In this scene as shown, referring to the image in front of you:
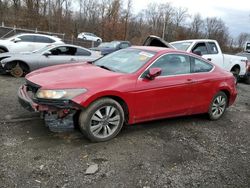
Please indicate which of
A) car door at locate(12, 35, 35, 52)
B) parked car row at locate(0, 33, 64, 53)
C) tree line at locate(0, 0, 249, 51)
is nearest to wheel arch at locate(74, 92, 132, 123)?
parked car row at locate(0, 33, 64, 53)

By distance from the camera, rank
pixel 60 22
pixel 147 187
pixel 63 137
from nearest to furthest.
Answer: pixel 147 187 → pixel 63 137 → pixel 60 22

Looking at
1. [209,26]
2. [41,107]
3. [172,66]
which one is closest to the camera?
[41,107]

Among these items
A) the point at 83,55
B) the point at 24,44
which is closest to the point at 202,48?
the point at 83,55

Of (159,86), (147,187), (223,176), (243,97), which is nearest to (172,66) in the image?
(159,86)

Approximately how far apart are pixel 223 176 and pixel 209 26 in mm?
81358

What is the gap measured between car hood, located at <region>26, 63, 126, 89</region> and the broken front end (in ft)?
0.34

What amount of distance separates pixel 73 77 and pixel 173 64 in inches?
77.9

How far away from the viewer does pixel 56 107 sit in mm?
4172

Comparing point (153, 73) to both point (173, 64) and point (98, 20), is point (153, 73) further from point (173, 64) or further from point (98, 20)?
point (98, 20)

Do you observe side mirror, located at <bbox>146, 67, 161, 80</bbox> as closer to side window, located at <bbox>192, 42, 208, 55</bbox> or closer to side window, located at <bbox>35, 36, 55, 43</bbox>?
side window, located at <bbox>192, 42, 208, 55</bbox>

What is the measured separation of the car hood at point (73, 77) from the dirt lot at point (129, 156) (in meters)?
0.88

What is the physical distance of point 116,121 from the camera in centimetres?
463

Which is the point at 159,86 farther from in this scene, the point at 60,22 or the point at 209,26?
the point at 209,26

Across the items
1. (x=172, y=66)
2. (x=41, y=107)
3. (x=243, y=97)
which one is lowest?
(x=243, y=97)
